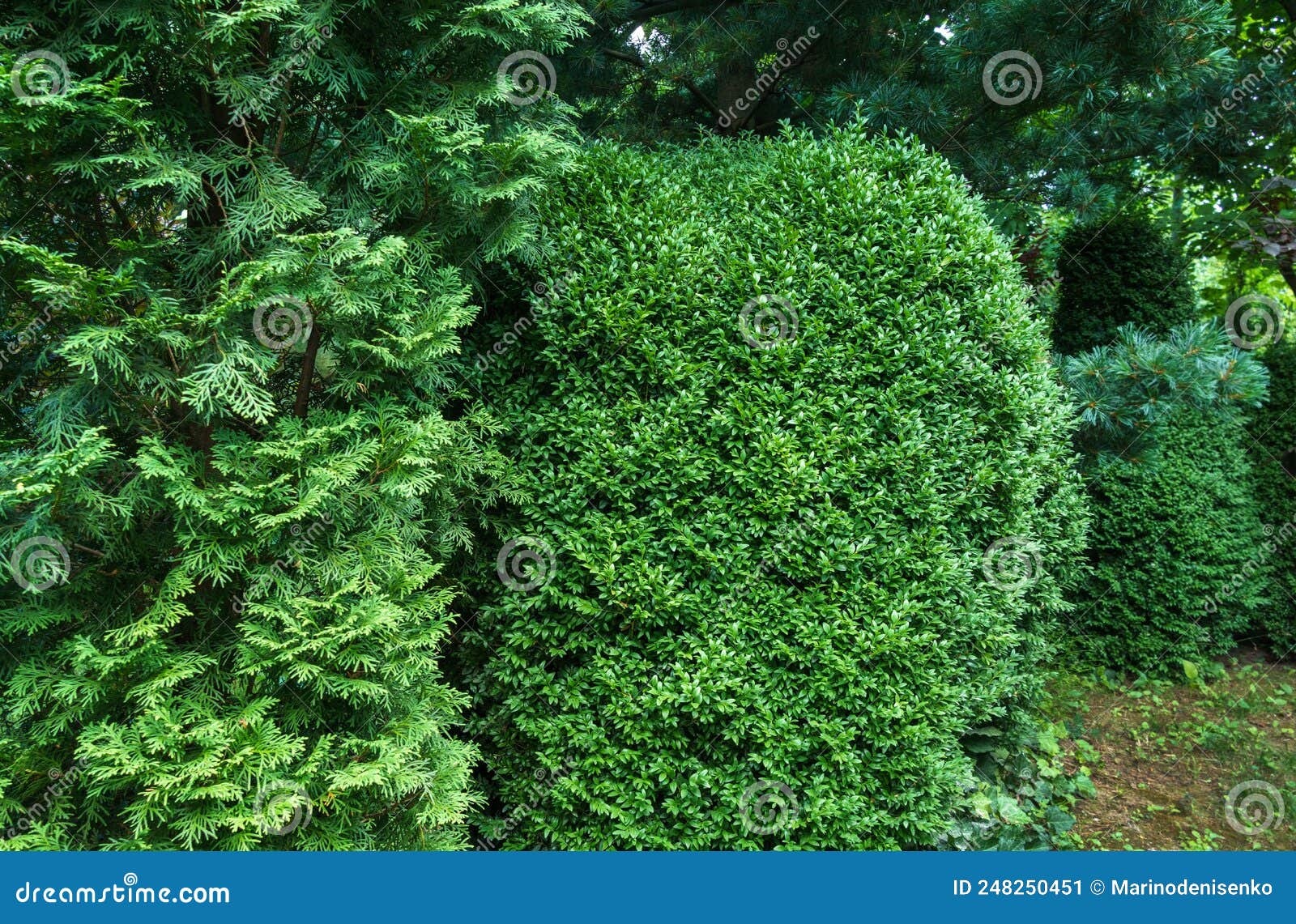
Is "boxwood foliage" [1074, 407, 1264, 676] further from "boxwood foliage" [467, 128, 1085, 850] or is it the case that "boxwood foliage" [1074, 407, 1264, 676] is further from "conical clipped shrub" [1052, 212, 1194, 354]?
"boxwood foliage" [467, 128, 1085, 850]

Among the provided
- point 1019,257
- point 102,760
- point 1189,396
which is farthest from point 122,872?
point 1019,257

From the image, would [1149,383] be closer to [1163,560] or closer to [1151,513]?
[1151,513]

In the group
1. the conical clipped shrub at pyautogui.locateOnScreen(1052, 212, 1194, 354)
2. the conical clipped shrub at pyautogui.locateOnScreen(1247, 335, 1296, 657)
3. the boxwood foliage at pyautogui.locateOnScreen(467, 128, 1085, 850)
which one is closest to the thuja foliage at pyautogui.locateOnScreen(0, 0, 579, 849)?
the boxwood foliage at pyautogui.locateOnScreen(467, 128, 1085, 850)

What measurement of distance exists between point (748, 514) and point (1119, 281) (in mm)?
5115

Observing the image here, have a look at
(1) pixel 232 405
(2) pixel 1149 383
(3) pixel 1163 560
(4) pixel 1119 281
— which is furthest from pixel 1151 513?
(1) pixel 232 405

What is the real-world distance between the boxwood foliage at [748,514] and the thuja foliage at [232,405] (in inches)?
16.6

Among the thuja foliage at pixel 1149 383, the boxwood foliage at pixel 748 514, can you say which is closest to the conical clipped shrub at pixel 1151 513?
the thuja foliage at pixel 1149 383

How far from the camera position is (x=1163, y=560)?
6137 millimetres

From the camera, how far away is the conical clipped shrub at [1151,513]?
616 centimetres

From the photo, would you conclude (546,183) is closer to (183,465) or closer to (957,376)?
(183,465)

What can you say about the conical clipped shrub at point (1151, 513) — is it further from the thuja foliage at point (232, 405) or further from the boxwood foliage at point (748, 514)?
the thuja foliage at point (232, 405)

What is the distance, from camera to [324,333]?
9.09 ft

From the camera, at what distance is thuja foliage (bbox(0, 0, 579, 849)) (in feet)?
7.61

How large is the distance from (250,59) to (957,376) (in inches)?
116
